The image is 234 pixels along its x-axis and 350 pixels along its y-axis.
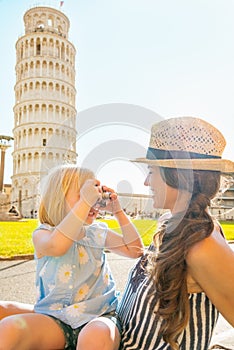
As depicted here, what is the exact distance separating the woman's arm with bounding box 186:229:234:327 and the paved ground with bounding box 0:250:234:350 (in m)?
1.11

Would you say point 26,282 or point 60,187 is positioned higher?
point 60,187

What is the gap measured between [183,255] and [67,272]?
640 millimetres

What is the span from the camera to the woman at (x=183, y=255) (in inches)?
39.0

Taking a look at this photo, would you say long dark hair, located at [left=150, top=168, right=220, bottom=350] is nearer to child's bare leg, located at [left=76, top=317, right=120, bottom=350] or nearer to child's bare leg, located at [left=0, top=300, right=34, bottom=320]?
child's bare leg, located at [left=76, top=317, right=120, bottom=350]

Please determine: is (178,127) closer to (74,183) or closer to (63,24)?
(74,183)

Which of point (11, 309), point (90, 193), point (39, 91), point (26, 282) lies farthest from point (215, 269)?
point (39, 91)

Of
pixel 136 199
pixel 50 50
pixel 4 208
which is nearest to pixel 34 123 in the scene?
pixel 50 50

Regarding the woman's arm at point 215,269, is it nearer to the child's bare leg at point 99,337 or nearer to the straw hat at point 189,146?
the straw hat at point 189,146

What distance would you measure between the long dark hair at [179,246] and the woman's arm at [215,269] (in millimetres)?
24

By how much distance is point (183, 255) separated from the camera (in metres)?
1.01

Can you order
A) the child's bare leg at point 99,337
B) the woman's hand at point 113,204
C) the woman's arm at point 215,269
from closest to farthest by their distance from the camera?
the woman's arm at point 215,269, the child's bare leg at point 99,337, the woman's hand at point 113,204

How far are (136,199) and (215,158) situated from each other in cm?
59

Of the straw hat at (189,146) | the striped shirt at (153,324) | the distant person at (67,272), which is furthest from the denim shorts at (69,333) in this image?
the straw hat at (189,146)

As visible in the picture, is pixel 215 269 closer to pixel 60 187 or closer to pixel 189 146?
pixel 189 146
